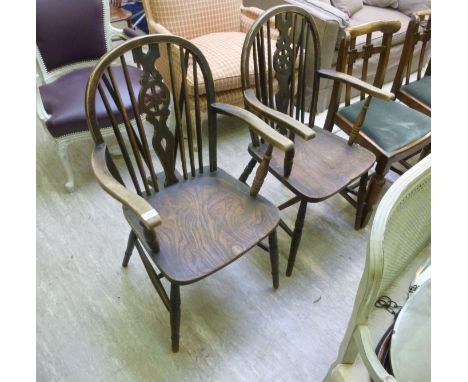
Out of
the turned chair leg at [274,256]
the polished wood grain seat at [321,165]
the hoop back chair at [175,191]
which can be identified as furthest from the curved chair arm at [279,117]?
the turned chair leg at [274,256]

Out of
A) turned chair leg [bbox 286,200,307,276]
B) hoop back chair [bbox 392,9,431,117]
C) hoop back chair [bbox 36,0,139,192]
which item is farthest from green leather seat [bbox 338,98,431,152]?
hoop back chair [bbox 36,0,139,192]

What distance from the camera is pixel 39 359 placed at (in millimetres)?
1330

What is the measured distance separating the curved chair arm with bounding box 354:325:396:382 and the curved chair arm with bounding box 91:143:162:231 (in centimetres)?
54

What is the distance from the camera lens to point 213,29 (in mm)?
2391

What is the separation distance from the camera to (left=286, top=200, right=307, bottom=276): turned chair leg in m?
1.45

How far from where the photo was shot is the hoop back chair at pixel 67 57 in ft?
5.67

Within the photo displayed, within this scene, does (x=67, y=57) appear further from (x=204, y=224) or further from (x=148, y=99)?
(x=204, y=224)

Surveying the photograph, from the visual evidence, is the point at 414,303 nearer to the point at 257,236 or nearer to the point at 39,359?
the point at 257,236

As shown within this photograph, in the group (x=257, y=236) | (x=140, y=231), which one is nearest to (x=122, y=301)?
(x=140, y=231)

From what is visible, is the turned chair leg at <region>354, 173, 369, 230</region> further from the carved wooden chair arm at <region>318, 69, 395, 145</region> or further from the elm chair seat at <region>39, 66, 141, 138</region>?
the elm chair seat at <region>39, 66, 141, 138</region>

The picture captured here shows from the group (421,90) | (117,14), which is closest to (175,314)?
(421,90)

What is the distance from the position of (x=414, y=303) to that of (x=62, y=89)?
6.00 feet

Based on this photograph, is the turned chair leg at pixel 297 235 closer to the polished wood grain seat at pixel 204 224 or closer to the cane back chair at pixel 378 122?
the polished wood grain seat at pixel 204 224

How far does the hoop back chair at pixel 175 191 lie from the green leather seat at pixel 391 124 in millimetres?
699
